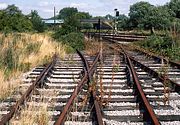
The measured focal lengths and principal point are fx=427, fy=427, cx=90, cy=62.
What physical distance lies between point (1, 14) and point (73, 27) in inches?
460

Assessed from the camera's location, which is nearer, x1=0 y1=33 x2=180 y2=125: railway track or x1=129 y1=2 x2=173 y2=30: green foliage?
x1=0 y1=33 x2=180 y2=125: railway track

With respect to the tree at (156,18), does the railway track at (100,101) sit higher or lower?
lower

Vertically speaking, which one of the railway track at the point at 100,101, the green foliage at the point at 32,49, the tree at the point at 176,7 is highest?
the tree at the point at 176,7

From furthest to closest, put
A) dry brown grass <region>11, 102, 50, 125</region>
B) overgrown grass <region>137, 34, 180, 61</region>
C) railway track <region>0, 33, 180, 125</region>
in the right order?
overgrown grass <region>137, 34, 180, 61</region>, railway track <region>0, 33, 180, 125</region>, dry brown grass <region>11, 102, 50, 125</region>

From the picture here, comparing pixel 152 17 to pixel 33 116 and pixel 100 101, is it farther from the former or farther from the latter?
pixel 33 116

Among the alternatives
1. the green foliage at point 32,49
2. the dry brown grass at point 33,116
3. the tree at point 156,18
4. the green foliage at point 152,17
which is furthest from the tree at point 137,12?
the dry brown grass at point 33,116

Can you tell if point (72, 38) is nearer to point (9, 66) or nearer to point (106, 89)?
point (9, 66)

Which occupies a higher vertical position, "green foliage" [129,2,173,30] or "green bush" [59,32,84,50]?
"green foliage" [129,2,173,30]

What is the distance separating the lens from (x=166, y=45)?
21375 millimetres

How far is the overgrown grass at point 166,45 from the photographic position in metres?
18.0

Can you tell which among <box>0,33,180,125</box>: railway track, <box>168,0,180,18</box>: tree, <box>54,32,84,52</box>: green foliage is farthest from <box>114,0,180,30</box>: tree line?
<box>0,33,180,125</box>: railway track

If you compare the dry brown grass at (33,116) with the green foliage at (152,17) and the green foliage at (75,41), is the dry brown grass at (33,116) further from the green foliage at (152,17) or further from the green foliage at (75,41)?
the green foliage at (152,17)

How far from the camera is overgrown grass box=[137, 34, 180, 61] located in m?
18.0

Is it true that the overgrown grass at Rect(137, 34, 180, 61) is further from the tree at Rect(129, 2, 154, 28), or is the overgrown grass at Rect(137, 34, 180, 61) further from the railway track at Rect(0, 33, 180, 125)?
the tree at Rect(129, 2, 154, 28)
